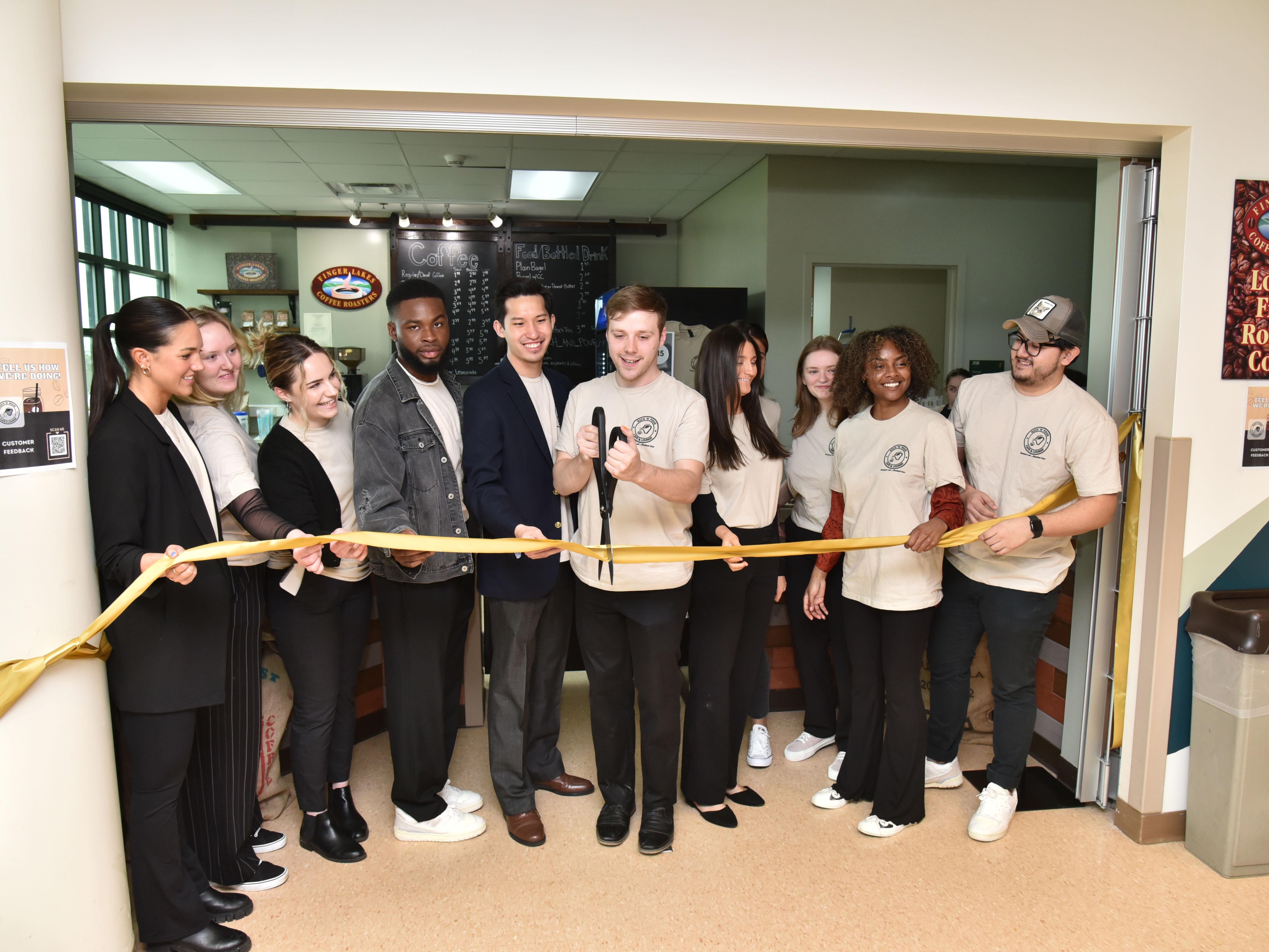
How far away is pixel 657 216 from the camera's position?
7926mm

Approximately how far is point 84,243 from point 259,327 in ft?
5.25

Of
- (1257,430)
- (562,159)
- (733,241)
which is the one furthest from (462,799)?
(733,241)

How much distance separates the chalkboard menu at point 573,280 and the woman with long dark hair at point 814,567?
15.4 feet

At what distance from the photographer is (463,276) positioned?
7711 mm

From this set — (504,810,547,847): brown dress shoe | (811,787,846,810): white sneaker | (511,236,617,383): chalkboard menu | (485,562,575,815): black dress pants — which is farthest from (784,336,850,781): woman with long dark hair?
(511,236,617,383): chalkboard menu

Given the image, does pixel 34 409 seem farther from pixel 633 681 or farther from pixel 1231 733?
pixel 1231 733

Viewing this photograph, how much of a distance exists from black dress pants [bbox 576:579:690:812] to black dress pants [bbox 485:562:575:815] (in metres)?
0.17

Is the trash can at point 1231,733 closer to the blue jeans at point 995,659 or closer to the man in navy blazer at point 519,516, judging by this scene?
the blue jeans at point 995,659

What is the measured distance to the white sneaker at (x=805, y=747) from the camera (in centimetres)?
321

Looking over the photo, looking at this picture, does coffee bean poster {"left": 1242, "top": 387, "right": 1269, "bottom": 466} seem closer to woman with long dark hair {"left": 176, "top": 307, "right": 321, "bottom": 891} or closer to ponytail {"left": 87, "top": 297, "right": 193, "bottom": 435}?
woman with long dark hair {"left": 176, "top": 307, "right": 321, "bottom": 891}

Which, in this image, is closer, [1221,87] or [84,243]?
[1221,87]

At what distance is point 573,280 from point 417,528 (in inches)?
225

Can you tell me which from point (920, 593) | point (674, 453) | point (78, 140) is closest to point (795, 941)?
point (920, 593)

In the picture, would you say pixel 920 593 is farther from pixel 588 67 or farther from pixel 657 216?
pixel 657 216
